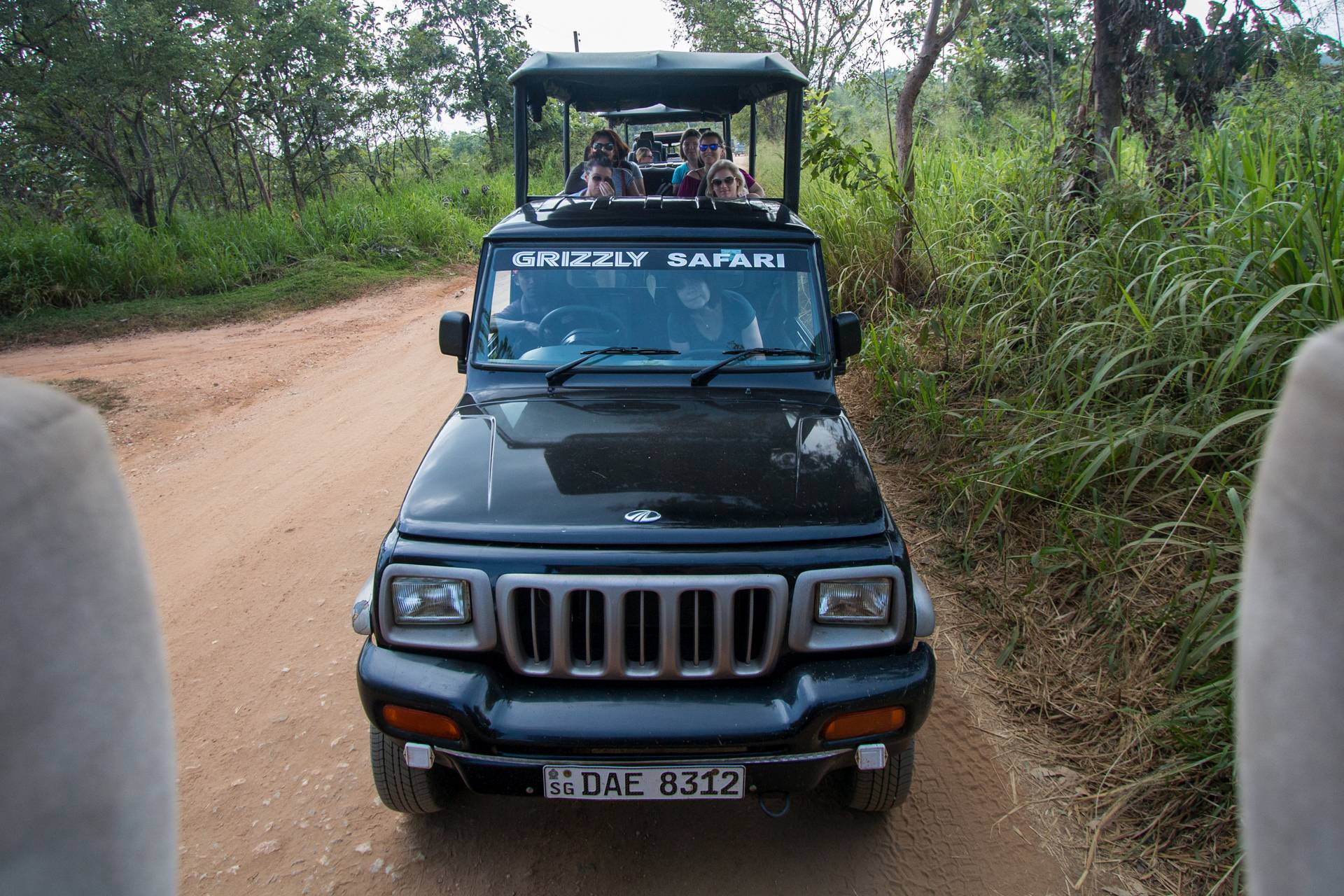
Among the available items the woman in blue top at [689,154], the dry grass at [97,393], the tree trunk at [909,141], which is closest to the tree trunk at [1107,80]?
the tree trunk at [909,141]

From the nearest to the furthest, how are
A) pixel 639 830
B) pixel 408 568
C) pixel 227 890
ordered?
pixel 408 568, pixel 227 890, pixel 639 830

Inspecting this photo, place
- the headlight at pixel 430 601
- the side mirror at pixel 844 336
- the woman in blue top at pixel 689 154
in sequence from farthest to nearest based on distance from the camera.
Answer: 1. the woman in blue top at pixel 689 154
2. the side mirror at pixel 844 336
3. the headlight at pixel 430 601

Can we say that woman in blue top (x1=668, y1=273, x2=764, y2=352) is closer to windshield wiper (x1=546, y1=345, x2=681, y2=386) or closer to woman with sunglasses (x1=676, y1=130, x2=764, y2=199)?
windshield wiper (x1=546, y1=345, x2=681, y2=386)

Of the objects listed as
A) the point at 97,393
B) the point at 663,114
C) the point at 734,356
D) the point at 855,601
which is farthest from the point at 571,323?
the point at 97,393

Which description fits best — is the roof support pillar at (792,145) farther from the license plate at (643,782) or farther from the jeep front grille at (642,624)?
the license plate at (643,782)

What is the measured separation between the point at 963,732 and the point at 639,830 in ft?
3.85

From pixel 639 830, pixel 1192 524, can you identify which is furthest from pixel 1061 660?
pixel 639 830

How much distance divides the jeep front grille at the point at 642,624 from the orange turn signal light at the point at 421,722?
0.20 meters

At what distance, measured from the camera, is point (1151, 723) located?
8.32ft

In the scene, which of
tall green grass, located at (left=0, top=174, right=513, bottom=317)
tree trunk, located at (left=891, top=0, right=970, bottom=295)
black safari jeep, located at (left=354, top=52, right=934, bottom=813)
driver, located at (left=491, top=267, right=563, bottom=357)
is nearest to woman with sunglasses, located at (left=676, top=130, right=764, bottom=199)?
tree trunk, located at (left=891, top=0, right=970, bottom=295)

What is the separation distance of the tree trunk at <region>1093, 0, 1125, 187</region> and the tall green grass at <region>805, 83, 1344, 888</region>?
0.17 m

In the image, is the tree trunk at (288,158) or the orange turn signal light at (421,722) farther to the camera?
the tree trunk at (288,158)

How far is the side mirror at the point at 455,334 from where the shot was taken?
311 cm

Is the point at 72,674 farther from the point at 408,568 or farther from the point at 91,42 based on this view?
the point at 91,42
